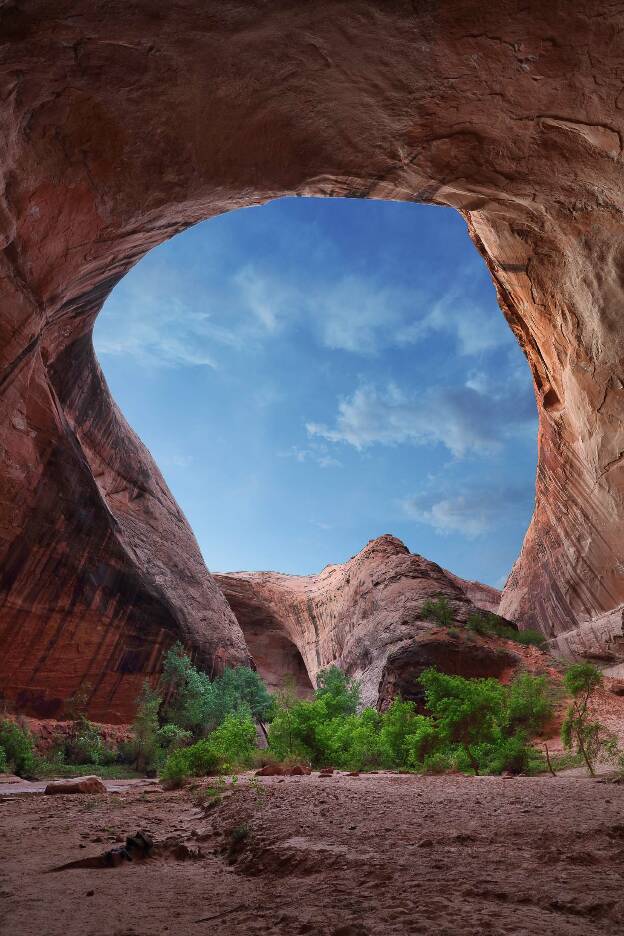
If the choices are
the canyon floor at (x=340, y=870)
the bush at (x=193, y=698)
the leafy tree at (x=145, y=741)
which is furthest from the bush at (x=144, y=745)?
the canyon floor at (x=340, y=870)

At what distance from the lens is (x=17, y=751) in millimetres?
12805

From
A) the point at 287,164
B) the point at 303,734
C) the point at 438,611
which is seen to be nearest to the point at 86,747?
the point at 303,734

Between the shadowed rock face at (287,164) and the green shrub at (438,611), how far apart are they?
22.5 feet

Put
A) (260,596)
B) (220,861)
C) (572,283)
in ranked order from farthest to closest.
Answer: (260,596) < (572,283) < (220,861)

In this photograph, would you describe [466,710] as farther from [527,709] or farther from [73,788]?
[73,788]

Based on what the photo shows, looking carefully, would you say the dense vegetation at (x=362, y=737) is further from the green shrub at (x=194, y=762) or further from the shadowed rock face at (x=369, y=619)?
the shadowed rock face at (x=369, y=619)

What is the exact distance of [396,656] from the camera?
19.8 metres

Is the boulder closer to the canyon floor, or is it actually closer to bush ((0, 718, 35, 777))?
the canyon floor

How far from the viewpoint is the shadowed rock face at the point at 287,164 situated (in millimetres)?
6371

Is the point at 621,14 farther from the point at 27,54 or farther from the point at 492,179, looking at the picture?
the point at 27,54

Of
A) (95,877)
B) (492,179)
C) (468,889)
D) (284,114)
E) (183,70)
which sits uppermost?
(492,179)

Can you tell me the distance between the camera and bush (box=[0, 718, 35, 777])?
1263 cm

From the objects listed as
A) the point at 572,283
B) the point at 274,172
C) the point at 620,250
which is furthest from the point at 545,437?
the point at 274,172

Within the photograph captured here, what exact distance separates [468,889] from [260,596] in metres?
39.1
